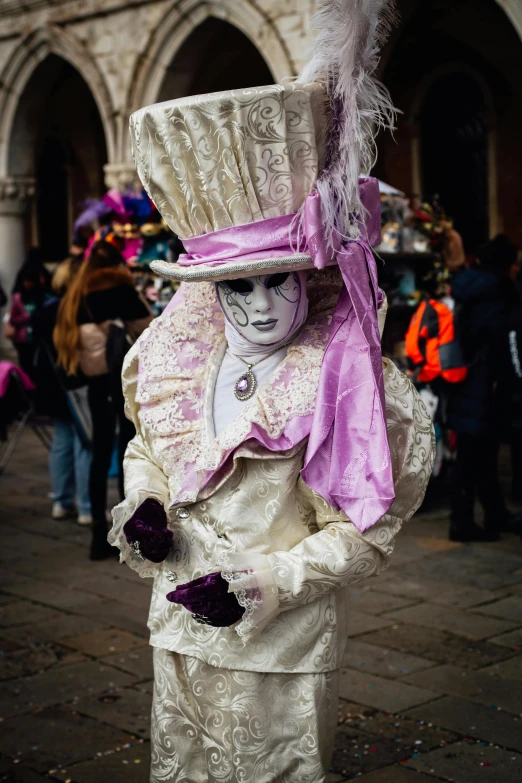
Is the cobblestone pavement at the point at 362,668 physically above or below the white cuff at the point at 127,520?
below

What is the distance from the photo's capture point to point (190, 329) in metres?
2.45

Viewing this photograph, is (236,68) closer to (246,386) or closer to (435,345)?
(435,345)

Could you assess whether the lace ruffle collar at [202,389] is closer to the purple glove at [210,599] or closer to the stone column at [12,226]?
the purple glove at [210,599]

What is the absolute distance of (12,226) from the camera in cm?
1283

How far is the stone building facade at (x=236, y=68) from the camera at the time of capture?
32.7ft

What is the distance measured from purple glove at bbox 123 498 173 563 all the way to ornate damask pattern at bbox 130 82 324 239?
25.4 inches

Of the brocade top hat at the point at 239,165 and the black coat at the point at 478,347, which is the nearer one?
the brocade top hat at the point at 239,165

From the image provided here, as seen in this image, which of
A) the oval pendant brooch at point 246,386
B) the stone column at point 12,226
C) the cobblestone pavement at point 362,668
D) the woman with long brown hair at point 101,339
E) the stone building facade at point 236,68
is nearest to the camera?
the oval pendant brooch at point 246,386

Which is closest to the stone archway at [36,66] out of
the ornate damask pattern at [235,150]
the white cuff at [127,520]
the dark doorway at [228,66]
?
the dark doorway at [228,66]

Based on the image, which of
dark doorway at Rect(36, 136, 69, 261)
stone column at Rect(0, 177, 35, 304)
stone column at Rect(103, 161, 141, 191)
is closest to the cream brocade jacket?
stone column at Rect(103, 161, 141, 191)

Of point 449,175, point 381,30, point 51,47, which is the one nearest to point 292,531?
point 381,30

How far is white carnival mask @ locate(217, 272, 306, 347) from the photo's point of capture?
2.24m

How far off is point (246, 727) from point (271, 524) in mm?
442

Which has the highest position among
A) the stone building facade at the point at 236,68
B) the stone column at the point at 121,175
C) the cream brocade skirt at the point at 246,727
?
the stone building facade at the point at 236,68
